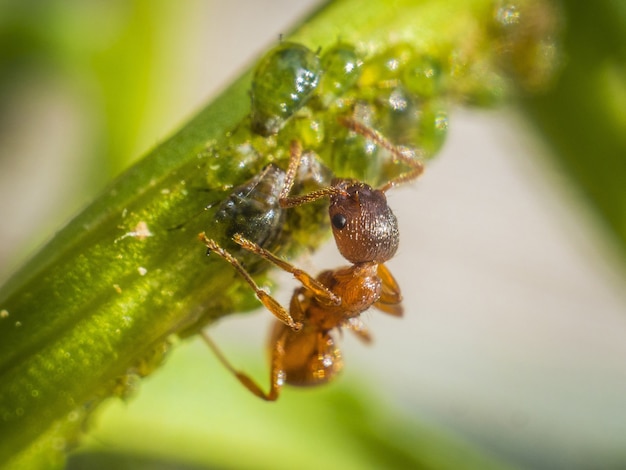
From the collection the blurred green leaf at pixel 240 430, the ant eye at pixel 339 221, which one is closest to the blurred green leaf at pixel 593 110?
the ant eye at pixel 339 221

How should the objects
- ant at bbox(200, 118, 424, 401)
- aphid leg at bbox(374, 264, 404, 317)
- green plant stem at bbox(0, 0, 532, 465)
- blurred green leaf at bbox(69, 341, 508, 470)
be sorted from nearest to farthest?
green plant stem at bbox(0, 0, 532, 465) < ant at bbox(200, 118, 424, 401) < aphid leg at bbox(374, 264, 404, 317) < blurred green leaf at bbox(69, 341, 508, 470)

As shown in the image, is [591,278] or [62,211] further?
[591,278]

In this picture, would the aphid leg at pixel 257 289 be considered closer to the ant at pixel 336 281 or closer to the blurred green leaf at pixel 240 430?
the ant at pixel 336 281

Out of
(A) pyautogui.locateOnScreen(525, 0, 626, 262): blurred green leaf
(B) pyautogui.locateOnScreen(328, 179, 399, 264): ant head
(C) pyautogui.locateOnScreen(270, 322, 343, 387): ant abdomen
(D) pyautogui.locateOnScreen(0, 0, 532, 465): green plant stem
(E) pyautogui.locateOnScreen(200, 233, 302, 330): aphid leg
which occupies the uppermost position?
(A) pyautogui.locateOnScreen(525, 0, 626, 262): blurred green leaf

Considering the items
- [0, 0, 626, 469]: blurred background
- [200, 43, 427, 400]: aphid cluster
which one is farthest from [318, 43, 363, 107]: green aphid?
[0, 0, 626, 469]: blurred background

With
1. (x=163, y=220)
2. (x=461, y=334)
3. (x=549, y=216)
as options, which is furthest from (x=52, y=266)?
(x=549, y=216)

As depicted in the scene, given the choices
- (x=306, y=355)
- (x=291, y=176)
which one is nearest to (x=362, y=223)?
(x=291, y=176)

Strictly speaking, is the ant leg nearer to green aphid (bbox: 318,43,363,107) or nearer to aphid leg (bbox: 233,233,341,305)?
green aphid (bbox: 318,43,363,107)

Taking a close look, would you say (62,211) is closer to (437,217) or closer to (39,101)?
(39,101)
